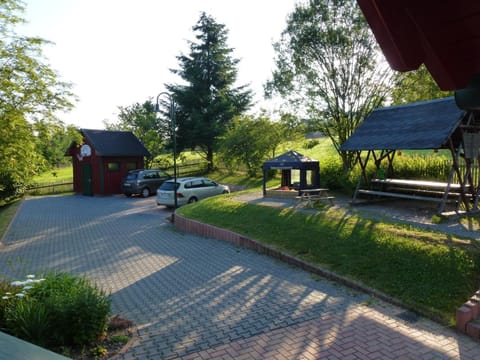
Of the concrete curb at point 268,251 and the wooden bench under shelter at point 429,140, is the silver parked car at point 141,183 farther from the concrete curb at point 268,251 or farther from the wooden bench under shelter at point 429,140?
the wooden bench under shelter at point 429,140

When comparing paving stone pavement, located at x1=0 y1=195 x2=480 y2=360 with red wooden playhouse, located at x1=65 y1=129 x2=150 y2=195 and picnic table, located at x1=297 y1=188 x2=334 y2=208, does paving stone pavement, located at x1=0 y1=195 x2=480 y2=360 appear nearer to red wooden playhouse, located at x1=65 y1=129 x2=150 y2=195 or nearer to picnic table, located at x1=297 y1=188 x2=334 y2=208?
picnic table, located at x1=297 y1=188 x2=334 y2=208

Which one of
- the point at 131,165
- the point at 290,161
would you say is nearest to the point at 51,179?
the point at 131,165

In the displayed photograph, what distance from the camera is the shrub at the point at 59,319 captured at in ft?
15.7

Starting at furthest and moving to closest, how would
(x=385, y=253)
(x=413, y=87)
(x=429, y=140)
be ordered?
(x=413, y=87) → (x=429, y=140) → (x=385, y=253)

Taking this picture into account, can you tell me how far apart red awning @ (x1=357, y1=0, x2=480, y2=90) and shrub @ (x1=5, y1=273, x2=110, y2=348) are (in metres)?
4.89

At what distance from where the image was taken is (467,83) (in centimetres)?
167

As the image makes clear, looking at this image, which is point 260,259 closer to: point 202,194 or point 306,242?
point 306,242

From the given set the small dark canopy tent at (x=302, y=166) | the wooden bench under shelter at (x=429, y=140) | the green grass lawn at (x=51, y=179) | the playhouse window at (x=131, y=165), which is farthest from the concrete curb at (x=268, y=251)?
the playhouse window at (x=131, y=165)

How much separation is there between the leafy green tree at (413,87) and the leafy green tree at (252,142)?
1052 cm

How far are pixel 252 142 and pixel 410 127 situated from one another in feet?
57.1

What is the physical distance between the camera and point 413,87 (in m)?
18.2

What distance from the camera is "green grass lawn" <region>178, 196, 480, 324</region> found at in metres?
6.27

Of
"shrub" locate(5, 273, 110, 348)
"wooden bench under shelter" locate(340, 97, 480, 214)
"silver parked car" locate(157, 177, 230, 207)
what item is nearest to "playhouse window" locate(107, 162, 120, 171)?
"silver parked car" locate(157, 177, 230, 207)

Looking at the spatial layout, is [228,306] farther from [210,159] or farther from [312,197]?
[210,159]
